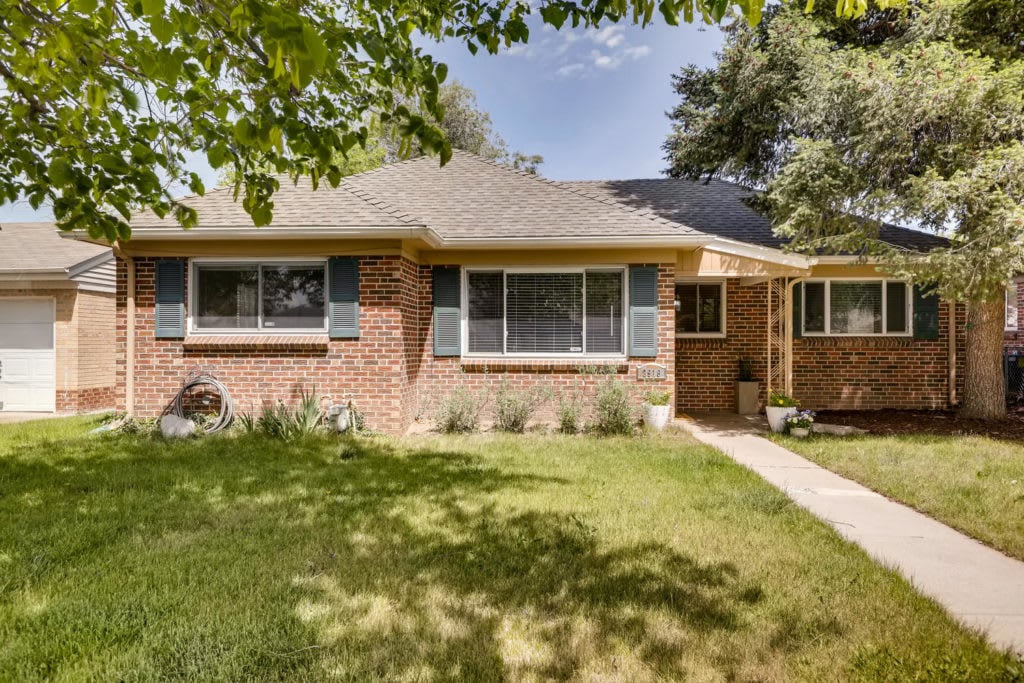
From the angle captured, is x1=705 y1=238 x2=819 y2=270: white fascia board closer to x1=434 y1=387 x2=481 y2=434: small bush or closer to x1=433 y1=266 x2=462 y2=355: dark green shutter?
x1=433 y1=266 x2=462 y2=355: dark green shutter

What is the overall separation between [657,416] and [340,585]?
597 cm

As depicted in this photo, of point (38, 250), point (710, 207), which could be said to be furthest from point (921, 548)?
point (38, 250)

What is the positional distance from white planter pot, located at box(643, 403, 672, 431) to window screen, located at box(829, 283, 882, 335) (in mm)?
4753

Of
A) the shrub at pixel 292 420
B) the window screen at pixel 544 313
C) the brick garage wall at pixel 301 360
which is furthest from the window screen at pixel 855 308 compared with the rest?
the shrub at pixel 292 420

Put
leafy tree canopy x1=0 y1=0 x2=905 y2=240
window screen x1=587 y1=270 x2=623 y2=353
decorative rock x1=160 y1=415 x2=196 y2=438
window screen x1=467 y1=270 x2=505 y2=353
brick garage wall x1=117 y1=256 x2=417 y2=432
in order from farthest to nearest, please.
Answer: window screen x1=467 y1=270 x2=505 y2=353
window screen x1=587 y1=270 x2=623 y2=353
brick garage wall x1=117 y1=256 x2=417 y2=432
decorative rock x1=160 y1=415 x2=196 y2=438
leafy tree canopy x1=0 y1=0 x2=905 y2=240

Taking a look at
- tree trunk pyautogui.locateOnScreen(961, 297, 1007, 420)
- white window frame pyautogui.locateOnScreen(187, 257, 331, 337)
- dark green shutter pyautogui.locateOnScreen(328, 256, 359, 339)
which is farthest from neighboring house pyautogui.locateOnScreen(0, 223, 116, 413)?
tree trunk pyautogui.locateOnScreen(961, 297, 1007, 420)

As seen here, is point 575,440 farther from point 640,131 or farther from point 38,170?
point 640,131

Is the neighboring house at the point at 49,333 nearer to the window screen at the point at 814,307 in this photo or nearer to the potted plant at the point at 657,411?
the potted plant at the point at 657,411

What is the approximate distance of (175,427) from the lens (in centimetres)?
747

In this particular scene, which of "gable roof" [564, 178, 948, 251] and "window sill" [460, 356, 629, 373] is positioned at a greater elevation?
"gable roof" [564, 178, 948, 251]

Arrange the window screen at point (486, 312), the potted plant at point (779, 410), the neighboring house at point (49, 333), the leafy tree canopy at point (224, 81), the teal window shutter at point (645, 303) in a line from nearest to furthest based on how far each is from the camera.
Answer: the leafy tree canopy at point (224, 81), the potted plant at point (779, 410), the teal window shutter at point (645, 303), the window screen at point (486, 312), the neighboring house at point (49, 333)

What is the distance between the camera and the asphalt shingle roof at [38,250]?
11008mm

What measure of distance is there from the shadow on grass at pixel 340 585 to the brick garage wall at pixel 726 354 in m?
6.15

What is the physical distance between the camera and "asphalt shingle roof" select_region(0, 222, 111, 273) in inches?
433
